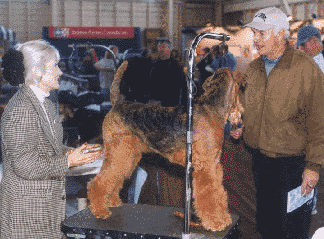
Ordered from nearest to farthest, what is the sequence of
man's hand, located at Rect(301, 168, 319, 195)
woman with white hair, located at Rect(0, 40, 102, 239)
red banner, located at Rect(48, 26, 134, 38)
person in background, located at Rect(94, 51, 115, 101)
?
1. woman with white hair, located at Rect(0, 40, 102, 239)
2. man's hand, located at Rect(301, 168, 319, 195)
3. person in background, located at Rect(94, 51, 115, 101)
4. red banner, located at Rect(48, 26, 134, 38)

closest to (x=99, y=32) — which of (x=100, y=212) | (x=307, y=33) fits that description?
(x=307, y=33)

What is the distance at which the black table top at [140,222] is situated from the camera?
5.18 feet

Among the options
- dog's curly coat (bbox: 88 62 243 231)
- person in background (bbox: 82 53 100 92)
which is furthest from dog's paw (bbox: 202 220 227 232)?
person in background (bbox: 82 53 100 92)

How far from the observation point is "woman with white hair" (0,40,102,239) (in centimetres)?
Result: 141

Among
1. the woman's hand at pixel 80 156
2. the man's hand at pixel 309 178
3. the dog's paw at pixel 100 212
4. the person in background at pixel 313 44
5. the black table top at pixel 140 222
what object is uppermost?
the person in background at pixel 313 44

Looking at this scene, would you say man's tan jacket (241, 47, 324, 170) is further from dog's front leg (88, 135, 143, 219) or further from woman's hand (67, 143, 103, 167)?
woman's hand (67, 143, 103, 167)

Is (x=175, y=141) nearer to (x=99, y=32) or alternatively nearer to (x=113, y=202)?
(x=113, y=202)

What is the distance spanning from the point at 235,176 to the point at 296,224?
0.83 meters

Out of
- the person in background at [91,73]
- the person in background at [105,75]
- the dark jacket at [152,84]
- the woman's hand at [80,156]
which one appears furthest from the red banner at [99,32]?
the woman's hand at [80,156]

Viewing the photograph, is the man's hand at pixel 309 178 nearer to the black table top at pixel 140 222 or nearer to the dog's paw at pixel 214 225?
the black table top at pixel 140 222

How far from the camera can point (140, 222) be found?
1704mm

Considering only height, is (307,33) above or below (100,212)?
above

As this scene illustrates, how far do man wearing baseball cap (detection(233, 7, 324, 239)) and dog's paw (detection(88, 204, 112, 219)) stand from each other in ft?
2.82

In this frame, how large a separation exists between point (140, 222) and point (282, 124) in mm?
881
